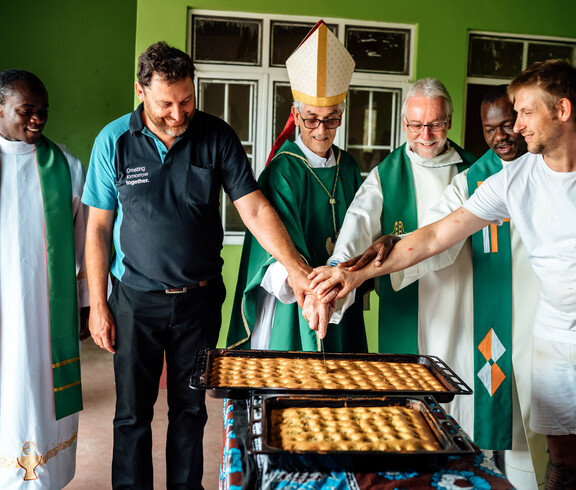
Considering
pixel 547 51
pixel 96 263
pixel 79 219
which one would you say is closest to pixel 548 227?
pixel 96 263

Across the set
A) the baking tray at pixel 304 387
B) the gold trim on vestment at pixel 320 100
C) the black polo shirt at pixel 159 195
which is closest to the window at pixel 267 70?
the gold trim on vestment at pixel 320 100

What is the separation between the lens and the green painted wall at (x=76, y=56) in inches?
254

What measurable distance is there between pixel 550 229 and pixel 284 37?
336 cm

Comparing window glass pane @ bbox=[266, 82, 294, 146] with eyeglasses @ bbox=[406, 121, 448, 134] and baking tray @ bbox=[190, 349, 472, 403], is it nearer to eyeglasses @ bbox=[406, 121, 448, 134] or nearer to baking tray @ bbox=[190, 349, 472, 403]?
eyeglasses @ bbox=[406, 121, 448, 134]

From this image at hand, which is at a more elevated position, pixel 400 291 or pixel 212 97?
pixel 212 97

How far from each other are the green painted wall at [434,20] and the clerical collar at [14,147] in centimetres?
219

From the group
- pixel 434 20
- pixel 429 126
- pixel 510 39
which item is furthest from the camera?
pixel 510 39

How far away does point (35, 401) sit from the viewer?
254 centimetres

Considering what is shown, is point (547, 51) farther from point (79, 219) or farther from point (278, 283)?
point (79, 219)

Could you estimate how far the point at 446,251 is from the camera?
2373mm

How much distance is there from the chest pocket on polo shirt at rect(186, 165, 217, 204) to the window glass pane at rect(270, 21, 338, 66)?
9.05 ft

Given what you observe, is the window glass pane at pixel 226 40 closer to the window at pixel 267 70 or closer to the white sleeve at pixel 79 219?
the window at pixel 267 70

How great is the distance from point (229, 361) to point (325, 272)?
49 cm

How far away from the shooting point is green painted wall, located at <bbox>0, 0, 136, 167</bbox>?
6.45 m
